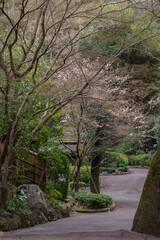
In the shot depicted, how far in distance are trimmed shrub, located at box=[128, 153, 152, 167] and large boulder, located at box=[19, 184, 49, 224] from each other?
2576 centimetres

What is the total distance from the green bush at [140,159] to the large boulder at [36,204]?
84.5 feet

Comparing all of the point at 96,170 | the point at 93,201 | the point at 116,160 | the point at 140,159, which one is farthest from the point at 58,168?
the point at 140,159

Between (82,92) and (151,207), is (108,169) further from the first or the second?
(151,207)

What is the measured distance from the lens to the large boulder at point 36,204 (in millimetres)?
8602

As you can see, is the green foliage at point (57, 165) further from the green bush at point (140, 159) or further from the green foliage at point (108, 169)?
the green bush at point (140, 159)

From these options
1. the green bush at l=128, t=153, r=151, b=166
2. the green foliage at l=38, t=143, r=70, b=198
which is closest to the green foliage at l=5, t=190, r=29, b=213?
the green foliage at l=38, t=143, r=70, b=198

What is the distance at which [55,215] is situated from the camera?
9.80 metres

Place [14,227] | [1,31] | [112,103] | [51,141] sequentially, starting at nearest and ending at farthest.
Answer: [14,227] < [1,31] < [51,141] < [112,103]

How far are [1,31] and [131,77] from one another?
27.0ft

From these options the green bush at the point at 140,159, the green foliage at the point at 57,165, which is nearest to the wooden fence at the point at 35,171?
the green foliage at the point at 57,165

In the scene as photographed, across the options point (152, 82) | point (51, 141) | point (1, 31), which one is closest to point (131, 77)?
point (152, 82)

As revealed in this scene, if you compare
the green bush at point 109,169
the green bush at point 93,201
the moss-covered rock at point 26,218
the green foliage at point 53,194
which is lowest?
the green bush at point 93,201

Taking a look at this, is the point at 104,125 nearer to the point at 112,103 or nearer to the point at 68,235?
the point at 112,103

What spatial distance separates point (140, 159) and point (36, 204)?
27.1 meters
